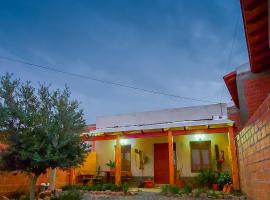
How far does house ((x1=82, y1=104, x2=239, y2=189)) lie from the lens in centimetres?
1198

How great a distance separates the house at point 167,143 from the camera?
11984 mm

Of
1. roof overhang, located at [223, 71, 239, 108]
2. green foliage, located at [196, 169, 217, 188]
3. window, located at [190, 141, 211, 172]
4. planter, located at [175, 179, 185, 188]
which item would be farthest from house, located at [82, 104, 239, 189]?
roof overhang, located at [223, 71, 239, 108]

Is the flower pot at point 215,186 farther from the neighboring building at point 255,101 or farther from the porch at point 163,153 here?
the neighboring building at point 255,101

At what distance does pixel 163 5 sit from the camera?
15867 millimetres

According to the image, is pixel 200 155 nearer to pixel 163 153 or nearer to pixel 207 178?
pixel 163 153

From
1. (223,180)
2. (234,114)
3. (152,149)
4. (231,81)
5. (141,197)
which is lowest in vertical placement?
(141,197)

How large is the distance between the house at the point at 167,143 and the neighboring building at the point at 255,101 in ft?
6.10

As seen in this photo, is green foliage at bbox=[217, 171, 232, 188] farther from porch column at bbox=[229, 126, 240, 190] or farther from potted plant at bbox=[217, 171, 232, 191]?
porch column at bbox=[229, 126, 240, 190]

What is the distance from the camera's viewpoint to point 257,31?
636 centimetres

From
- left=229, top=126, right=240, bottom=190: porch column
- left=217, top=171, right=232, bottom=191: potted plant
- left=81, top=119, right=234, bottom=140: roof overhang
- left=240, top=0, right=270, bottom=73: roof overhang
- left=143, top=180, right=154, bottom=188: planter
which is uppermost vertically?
left=240, top=0, right=270, bottom=73: roof overhang

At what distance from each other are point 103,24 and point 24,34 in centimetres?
606

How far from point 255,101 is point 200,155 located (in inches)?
223

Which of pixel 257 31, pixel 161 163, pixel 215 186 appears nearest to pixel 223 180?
pixel 215 186

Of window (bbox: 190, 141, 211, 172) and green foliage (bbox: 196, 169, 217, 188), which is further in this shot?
window (bbox: 190, 141, 211, 172)
